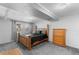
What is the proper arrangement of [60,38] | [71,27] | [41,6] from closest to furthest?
[41,6], [71,27], [60,38]

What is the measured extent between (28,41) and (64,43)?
1.43 metres

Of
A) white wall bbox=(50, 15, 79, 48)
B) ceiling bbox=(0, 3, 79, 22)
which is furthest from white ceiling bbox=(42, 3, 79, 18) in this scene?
white wall bbox=(50, 15, 79, 48)

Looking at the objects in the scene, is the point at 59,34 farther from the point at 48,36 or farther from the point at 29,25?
the point at 29,25

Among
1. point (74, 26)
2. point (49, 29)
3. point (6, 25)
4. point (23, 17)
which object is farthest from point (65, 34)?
point (6, 25)

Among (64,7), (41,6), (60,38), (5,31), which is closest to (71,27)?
(60,38)

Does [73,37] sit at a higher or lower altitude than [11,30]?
lower

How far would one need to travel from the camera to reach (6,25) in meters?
1.51

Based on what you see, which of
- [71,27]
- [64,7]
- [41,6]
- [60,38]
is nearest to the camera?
[41,6]

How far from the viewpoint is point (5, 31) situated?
1.53 m

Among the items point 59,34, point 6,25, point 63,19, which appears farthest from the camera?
point 59,34

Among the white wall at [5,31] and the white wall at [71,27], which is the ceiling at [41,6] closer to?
the white wall at [71,27]

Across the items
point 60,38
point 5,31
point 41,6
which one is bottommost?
point 60,38

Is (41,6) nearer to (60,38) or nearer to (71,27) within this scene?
(71,27)

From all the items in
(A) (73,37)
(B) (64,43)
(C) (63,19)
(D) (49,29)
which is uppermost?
(C) (63,19)
